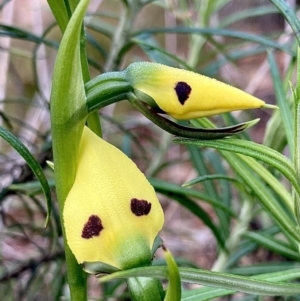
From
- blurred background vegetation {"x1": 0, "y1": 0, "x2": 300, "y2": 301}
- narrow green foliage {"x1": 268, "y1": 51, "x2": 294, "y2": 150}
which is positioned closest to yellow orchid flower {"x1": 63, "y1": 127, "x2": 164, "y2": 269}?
blurred background vegetation {"x1": 0, "y1": 0, "x2": 300, "y2": 301}

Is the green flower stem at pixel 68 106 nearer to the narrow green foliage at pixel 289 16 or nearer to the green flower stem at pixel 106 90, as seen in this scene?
the green flower stem at pixel 106 90

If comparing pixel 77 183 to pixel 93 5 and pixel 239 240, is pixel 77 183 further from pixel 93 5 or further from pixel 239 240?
pixel 93 5

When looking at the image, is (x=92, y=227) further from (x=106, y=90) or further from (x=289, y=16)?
(x=289, y=16)

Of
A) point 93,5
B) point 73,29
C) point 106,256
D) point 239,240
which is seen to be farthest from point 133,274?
point 93,5

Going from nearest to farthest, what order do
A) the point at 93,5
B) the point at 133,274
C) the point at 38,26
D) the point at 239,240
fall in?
the point at 133,274 < the point at 239,240 < the point at 38,26 < the point at 93,5

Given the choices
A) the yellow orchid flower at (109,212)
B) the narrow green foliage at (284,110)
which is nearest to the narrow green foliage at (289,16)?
the narrow green foliage at (284,110)

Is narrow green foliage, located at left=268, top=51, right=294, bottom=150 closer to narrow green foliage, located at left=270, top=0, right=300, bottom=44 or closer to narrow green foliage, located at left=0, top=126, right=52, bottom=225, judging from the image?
narrow green foliage, located at left=270, top=0, right=300, bottom=44

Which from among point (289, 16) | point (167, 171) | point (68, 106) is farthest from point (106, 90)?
point (167, 171)
